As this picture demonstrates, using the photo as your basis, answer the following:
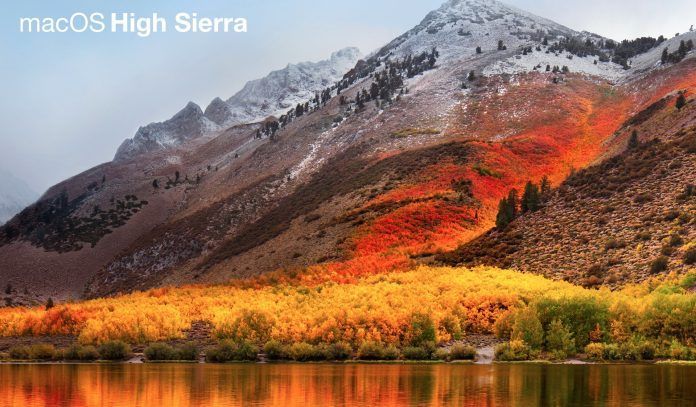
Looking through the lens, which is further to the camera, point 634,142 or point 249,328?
point 634,142

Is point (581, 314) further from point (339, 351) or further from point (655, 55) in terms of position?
point (655, 55)

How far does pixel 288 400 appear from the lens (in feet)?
70.3

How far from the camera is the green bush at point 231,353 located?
1458 inches

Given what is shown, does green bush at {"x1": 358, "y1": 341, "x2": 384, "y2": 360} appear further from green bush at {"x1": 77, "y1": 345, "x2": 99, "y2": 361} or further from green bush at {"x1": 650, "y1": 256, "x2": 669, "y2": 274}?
green bush at {"x1": 650, "y1": 256, "x2": 669, "y2": 274}

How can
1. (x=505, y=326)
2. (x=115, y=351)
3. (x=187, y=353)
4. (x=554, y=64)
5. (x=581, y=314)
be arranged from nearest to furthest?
1. (x=581, y=314)
2. (x=187, y=353)
3. (x=115, y=351)
4. (x=505, y=326)
5. (x=554, y=64)

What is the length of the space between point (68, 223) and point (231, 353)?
339 feet

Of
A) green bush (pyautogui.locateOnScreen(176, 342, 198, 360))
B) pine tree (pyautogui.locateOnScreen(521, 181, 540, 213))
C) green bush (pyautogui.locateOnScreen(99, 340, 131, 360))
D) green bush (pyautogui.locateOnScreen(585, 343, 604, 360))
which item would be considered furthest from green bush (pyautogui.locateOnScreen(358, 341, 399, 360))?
pine tree (pyautogui.locateOnScreen(521, 181, 540, 213))

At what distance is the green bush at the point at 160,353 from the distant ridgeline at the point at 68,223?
87.3 metres

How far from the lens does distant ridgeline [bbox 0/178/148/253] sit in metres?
123

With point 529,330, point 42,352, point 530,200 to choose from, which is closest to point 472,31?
point 530,200

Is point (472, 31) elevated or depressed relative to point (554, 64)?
elevated

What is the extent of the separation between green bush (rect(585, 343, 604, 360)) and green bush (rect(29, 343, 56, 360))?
2778 centimetres

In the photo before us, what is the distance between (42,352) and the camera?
40.1m

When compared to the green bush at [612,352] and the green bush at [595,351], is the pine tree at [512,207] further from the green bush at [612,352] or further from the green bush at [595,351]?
the green bush at [612,352]
